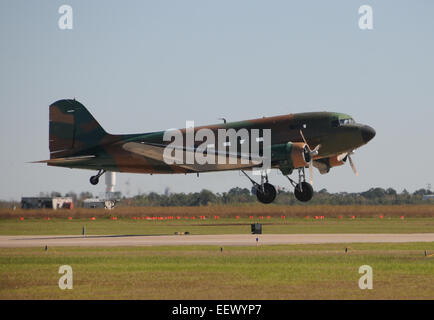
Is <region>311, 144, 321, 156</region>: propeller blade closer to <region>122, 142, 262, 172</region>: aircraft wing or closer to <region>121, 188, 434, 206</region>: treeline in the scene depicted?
<region>122, 142, 262, 172</region>: aircraft wing

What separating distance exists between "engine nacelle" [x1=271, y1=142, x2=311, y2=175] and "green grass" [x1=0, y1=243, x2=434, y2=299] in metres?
10.3

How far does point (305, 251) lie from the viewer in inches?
1606

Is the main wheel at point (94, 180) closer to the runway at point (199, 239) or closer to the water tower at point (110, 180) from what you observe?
the water tower at point (110, 180)

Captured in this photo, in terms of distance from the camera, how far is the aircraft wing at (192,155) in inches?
2203

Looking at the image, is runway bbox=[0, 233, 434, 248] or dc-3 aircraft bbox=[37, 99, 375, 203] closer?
runway bbox=[0, 233, 434, 248]

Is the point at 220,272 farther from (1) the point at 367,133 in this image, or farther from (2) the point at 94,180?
(2) the point at 94,180

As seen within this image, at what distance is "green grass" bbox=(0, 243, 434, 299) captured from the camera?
26141mm

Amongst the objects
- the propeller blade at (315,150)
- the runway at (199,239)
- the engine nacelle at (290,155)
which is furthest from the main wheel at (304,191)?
the runway at (199,239)

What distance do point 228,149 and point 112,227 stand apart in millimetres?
17034

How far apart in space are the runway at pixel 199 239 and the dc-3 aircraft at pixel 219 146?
5900mm

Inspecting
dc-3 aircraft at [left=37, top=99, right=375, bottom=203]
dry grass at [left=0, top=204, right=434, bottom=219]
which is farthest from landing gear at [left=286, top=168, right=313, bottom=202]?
dry grass at [left=0, top=204, right=434, bottom=219]
